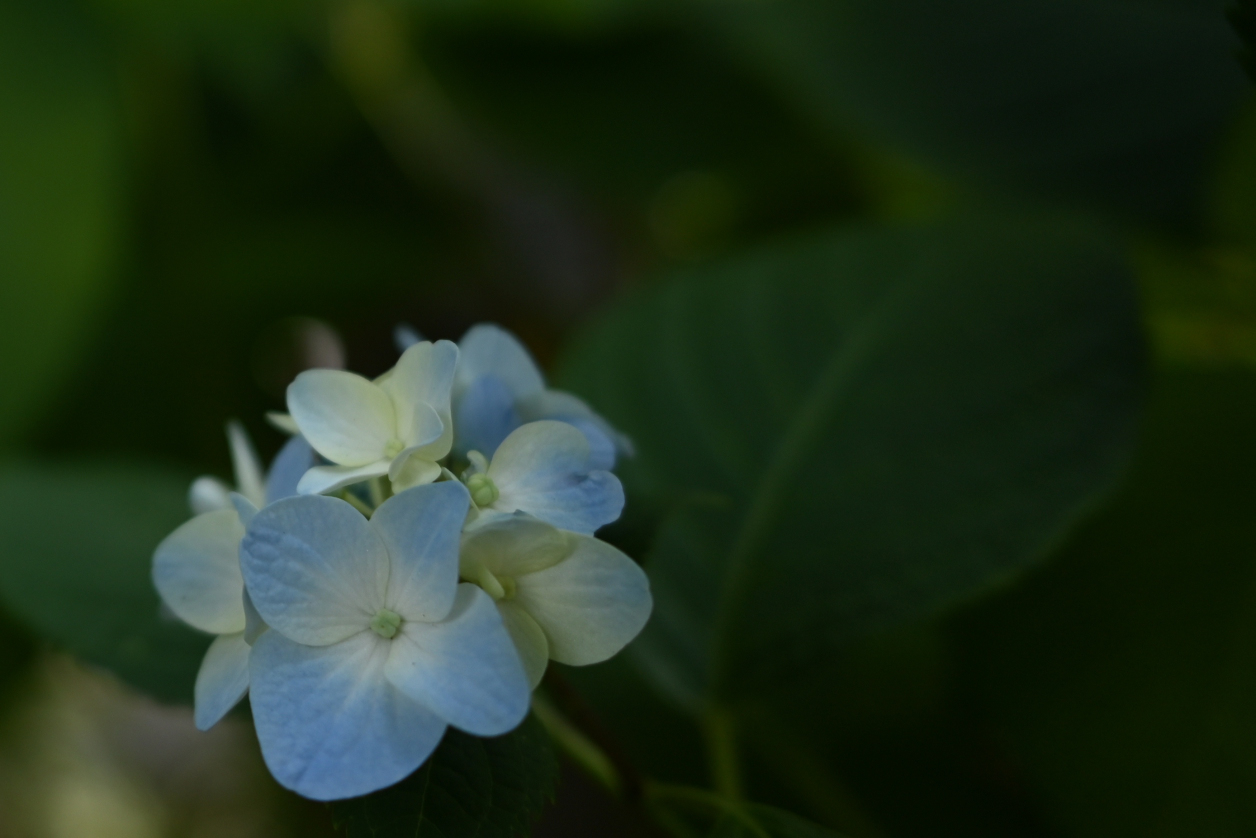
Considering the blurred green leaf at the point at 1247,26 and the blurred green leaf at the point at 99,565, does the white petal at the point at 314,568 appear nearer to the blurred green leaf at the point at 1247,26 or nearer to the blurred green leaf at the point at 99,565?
the blurred green leaf at the point at 99,565

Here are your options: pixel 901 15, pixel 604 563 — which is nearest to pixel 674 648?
pixel 604 563

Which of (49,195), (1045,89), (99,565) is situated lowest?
(99,565)

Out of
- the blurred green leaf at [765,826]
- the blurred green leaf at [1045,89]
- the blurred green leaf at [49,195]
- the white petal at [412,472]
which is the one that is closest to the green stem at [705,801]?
the blurred green leaf at [765,826]

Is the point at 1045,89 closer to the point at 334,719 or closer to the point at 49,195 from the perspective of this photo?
the point at 334,719

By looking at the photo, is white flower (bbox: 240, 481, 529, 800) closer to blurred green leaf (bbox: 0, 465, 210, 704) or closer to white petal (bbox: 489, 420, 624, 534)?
white petal (bbox: 489, 420, 624, 534)

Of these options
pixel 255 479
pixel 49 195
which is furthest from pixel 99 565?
pixel 49 195

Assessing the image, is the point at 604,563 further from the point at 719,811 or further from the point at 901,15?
the point at 901,15
